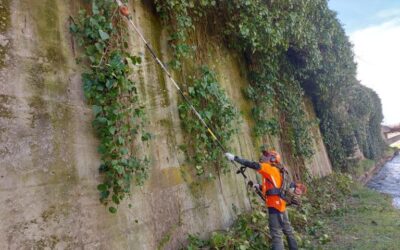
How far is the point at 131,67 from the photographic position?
13.4 feet

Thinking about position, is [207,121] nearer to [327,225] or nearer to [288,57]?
[327,225]

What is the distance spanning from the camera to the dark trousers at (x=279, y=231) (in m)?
4.77

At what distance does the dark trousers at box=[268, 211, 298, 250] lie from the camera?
15.6ft

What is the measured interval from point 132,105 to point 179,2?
1842mm

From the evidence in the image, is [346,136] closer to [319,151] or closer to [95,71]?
[319,151]

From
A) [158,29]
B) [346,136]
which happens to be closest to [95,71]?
[158,29]

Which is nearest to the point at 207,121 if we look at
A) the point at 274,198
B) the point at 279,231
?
the point at 274,198

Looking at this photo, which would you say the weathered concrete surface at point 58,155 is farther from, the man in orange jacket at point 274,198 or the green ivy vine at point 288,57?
the green ivy vine at point 288,57

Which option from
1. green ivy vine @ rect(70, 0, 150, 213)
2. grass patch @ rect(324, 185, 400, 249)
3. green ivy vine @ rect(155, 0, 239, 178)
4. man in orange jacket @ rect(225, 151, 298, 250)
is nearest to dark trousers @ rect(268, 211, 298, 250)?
man in orange jacket @ rect(225, 151, 298, 250)

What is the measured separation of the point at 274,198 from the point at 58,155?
310cm

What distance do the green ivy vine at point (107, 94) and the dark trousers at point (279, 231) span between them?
235 centimetres

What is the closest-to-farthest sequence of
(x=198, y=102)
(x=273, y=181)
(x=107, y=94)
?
(x=107, y=94) → (x=273, y=181) → (x=198, y=102)

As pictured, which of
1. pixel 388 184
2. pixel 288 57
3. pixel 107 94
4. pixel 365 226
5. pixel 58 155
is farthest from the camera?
pixel 388 184

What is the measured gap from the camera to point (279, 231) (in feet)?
15.7
